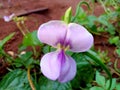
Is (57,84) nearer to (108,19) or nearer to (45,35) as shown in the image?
(45,35)

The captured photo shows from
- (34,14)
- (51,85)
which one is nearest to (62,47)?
(51,85)

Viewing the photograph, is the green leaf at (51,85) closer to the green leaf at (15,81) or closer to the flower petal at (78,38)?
the green leaf at (15,81)

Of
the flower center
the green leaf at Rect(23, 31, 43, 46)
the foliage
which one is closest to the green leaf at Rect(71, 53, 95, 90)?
the foliage

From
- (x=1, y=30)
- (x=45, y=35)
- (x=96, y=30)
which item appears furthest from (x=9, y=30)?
(x=45, y=35)

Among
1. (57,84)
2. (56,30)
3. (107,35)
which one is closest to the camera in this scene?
(56,30)

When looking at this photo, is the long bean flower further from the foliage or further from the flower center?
the foliage
